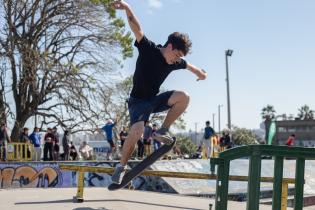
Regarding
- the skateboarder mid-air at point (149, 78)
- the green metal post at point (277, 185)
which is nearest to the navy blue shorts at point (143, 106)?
the skateboarder mid-air at point (149, 78)

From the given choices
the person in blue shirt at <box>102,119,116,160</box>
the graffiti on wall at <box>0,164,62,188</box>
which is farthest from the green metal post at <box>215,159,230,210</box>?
the person in blue shirt at <box>102,119,116,160</box>

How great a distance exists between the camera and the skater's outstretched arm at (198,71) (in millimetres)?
5719

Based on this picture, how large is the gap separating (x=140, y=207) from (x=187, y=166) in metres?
11.7

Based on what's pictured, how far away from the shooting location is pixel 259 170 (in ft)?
12.1

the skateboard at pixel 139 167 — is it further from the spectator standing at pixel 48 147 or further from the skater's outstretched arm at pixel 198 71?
the spectator standing at pixel 48 147

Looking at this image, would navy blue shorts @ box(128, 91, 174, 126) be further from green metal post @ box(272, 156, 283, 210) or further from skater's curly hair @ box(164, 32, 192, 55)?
green metal post @ box(272, 156, 283, 210)

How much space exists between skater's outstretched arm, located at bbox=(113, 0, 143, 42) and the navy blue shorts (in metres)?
0.74

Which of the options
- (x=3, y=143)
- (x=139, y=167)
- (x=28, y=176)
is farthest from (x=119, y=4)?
(x=3, y=143)

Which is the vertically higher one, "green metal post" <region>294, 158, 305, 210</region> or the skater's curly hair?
the skater's curly hair

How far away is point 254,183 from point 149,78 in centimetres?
204

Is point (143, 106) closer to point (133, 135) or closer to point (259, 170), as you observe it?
point (133, 135)

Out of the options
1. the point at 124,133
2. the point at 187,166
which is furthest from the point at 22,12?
the point at 187,166

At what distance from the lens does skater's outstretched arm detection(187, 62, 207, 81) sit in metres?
5.72

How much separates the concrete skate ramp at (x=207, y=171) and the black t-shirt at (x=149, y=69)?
9.41m
